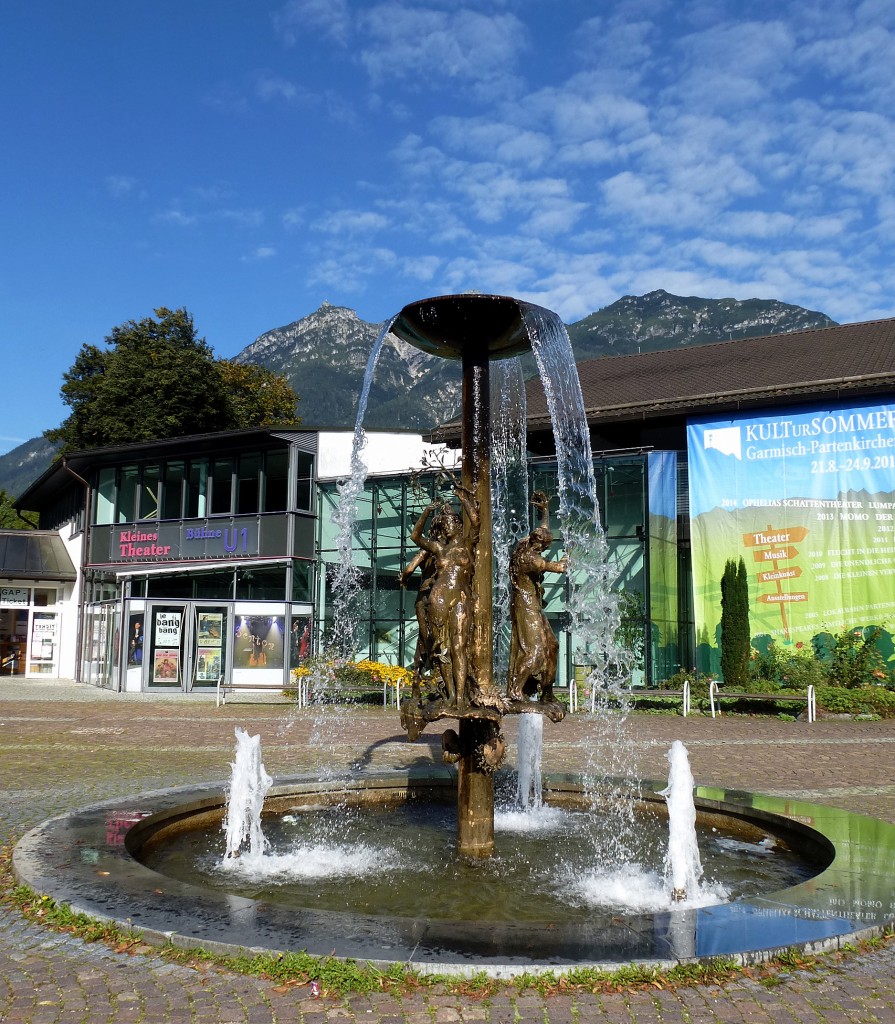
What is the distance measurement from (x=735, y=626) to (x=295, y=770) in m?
14.2

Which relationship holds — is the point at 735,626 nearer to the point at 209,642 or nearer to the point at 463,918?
the point at 209,642

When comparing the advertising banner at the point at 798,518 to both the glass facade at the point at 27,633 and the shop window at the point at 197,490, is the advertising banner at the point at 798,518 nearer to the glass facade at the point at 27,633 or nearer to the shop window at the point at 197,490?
the shop window at the point at 197,490

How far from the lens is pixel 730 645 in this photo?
2280 centimetres

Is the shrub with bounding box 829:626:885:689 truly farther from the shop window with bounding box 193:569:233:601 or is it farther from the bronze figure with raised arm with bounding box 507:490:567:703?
the bronze figure with raised arm with bounding box 507:490:567:703

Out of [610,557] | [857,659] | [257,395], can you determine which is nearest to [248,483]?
[610,557]

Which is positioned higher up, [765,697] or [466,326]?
[466,326]

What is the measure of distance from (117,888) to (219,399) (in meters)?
41.1

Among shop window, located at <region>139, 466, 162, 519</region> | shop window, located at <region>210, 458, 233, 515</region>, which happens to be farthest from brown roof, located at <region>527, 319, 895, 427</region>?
shop window, located at <region>139, 466, 162, 519</region>

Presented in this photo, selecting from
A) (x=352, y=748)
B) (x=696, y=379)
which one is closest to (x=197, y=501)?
(x=696, y=379)

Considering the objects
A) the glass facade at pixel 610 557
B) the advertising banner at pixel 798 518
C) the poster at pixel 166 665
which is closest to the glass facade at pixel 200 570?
the poster at pixel 166 665

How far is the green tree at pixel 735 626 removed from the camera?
22578 mm

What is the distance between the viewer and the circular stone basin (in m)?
4.34

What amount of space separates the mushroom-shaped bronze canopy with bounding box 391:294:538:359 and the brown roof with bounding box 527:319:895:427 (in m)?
17.4

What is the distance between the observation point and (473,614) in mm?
7035
